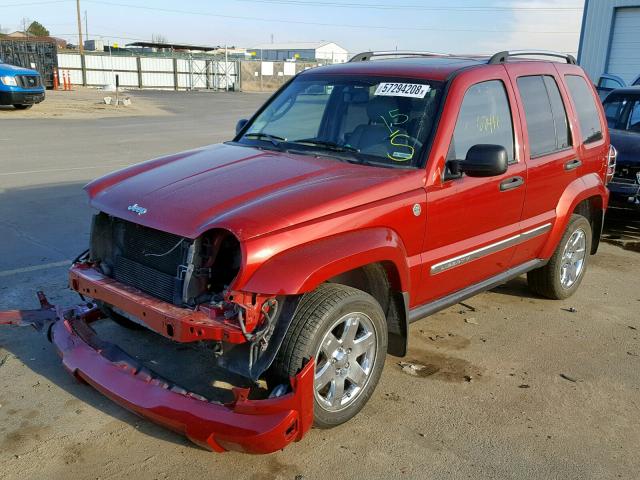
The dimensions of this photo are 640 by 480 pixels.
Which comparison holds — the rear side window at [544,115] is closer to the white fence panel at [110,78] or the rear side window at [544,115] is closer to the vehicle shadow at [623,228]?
the vehicle shadow at [623,228]

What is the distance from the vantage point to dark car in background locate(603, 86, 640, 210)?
7.62 metres

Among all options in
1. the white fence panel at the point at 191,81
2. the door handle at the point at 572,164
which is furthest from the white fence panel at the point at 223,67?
the door handle at the point at 572,164

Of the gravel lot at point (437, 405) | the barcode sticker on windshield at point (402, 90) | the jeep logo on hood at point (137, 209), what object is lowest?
the gravel lot at point (437, 405)

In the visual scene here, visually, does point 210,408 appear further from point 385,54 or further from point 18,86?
point 18,86

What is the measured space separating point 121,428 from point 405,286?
70.4 inches

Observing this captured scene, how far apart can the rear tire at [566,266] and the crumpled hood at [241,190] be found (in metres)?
2.24

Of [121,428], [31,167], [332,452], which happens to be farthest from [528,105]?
[31,167]

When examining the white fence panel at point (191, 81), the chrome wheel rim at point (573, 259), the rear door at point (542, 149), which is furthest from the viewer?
the white fence panel at point (191, 81)

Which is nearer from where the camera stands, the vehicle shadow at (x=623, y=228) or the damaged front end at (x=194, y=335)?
the damaged front end at (x=194, y=335)

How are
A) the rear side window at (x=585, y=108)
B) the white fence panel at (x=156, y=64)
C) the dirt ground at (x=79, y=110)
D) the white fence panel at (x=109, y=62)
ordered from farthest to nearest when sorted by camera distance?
the white fence panel at (x=156, y=64) → the white fence panel at (x=109, y=62) → the dirt ground at (x=79, y=110) → the rear side window at (x=585, y=108)

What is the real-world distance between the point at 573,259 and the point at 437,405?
264cm

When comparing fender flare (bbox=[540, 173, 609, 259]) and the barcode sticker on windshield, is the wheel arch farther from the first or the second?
fender flare (bbox=[540, 173, 609, 259])

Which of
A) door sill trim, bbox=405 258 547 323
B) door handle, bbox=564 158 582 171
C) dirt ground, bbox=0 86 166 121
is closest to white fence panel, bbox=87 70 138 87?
dirt ground, bbox=0 86 166 121

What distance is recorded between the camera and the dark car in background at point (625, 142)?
25.0 ft
